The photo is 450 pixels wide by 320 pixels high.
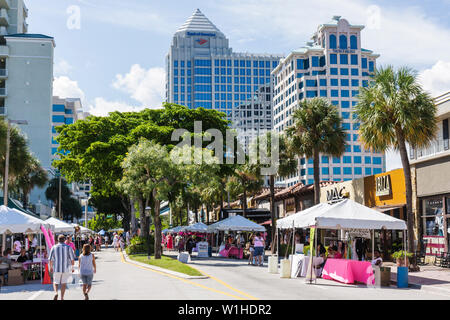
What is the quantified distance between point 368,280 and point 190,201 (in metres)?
61.8

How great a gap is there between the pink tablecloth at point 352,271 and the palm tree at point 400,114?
614cm

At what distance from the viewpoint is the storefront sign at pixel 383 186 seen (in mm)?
34469

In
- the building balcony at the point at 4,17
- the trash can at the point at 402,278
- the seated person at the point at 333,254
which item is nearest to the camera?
the trash can at the point at 402,278

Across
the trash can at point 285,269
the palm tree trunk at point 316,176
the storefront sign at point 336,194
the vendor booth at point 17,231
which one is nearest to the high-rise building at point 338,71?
the storefront sign at point 336,194

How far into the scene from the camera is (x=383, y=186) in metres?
35.3

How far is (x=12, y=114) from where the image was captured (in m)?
82.4

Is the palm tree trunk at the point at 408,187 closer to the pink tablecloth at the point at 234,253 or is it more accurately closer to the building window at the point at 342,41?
the pink tablecloth at the point at 234,253

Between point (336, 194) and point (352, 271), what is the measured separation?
23154 millimetres

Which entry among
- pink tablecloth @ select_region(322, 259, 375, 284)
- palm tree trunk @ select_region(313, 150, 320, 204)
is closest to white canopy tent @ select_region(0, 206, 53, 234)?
pink tablecloth @ select_region(322, 259, 375, 284)

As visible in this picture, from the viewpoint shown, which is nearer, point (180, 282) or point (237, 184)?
point (180, 282)

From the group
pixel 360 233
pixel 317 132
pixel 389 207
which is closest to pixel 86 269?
pixel 360 233

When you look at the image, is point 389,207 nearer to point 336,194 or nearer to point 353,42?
point 336,194
